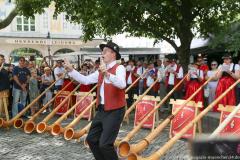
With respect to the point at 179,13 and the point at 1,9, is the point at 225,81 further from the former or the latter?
the point at 1,9

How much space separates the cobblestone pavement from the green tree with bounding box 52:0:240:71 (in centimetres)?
293

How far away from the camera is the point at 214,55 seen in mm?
15500

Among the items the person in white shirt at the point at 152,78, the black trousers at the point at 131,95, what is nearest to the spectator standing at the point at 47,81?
the black trousers at the point at 131,95

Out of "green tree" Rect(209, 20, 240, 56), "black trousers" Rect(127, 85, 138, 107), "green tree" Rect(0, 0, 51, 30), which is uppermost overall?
"green tree" Rect(0, 0, 51, 30)

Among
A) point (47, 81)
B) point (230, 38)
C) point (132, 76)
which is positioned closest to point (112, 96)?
point (230, 38)

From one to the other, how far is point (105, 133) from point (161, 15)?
6578mm

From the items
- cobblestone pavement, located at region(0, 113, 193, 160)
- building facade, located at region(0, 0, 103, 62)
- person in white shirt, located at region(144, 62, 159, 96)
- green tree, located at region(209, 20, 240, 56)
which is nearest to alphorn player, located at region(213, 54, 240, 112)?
green tree, located at region(209, 20, 240, 56)

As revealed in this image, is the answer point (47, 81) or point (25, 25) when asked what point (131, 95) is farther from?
point (25, 25)

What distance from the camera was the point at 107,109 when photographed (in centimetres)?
499

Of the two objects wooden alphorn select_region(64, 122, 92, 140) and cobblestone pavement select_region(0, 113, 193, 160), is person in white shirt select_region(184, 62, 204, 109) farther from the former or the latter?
wooden alphorn select_region(64, 122, 92, 140)

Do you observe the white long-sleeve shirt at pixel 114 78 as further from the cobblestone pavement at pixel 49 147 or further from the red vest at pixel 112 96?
the cobblestone pavement at pixel 49 147

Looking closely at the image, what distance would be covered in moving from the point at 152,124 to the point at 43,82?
16.5 ft

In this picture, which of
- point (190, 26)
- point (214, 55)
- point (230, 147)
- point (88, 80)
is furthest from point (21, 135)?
point (214, 55)

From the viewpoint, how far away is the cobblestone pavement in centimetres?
665
